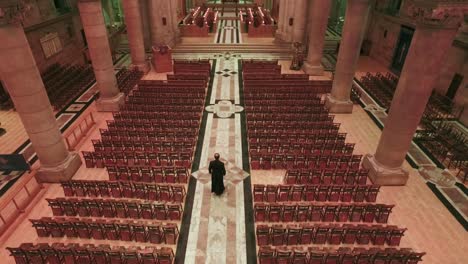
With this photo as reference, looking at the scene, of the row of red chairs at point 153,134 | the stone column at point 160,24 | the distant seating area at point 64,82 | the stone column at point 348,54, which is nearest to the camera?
the row of red chairs at point 153,134

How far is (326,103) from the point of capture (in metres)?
16.0

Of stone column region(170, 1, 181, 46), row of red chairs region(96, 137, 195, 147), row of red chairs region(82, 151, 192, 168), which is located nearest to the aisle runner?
stone column region(170, 1, 181, 46)

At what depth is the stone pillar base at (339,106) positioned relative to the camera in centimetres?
1539

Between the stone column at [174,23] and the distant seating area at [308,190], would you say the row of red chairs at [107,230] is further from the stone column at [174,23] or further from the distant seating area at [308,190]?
the stone column at [174,23]

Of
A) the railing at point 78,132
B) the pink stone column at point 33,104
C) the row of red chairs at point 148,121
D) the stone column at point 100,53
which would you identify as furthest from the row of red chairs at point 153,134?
the stone column at point 100,53

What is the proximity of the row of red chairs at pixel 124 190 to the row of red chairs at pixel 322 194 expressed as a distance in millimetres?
2846

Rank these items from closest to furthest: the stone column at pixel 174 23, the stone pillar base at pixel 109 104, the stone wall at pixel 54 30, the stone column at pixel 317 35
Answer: the stone pillar base at pixel 109 104, the stone column at pixel 317 35, the stone wall at pixel 54 30, the stone column at pixel 174 23

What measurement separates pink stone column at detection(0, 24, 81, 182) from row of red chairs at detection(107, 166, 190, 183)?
1.92 meters

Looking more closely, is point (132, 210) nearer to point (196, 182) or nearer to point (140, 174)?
point (140, 174)

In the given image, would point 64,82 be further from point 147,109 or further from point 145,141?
point 145,141

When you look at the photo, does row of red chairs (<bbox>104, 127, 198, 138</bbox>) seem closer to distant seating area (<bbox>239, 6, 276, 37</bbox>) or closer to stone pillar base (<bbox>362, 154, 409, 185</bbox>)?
stone pillar base (<bbox>362, 154, 409, 185</bbox>)

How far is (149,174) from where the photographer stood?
10.4m

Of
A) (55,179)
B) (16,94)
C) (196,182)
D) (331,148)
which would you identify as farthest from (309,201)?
(16,94)

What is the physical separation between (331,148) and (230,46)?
17.1 m
